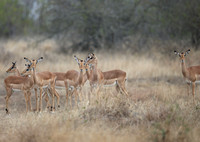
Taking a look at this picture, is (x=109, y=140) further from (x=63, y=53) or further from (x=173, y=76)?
(x=63, y=53)

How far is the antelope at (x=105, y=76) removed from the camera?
384 inches

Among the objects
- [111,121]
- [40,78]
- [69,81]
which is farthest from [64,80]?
[111,121]

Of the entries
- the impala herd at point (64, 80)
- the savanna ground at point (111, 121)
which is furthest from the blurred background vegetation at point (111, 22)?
the impala herd at point (64, 80)

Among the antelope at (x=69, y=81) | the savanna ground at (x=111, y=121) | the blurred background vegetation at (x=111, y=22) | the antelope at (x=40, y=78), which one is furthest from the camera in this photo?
the blurred background vegetation at (x=111, y=22)

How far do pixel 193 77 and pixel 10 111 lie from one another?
5607 millimetres

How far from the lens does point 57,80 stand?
10047 mm

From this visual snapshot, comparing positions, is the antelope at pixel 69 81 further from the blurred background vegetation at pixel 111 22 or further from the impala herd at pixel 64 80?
the blurred background vegetation at pixel 111 22

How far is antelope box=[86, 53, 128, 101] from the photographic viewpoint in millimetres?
9742

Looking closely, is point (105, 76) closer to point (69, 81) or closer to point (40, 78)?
point (69, 81)

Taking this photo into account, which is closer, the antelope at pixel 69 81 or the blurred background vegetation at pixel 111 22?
the antelope at pixel 69 81

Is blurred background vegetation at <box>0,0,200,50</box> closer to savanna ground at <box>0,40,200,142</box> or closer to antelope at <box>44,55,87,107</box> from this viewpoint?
savanna ground at <box>0,40,200,142</box>

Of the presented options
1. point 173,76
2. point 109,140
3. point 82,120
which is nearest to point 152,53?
point 173,76

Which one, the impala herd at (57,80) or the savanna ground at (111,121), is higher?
the impala herd at (57,80)

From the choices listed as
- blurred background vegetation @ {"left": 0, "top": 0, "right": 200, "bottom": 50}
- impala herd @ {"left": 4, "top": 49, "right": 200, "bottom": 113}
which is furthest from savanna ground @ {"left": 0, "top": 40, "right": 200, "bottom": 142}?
blurred background vegetation @ {"left": 0, "top": 0, "right": 200, "bottom": 50}
